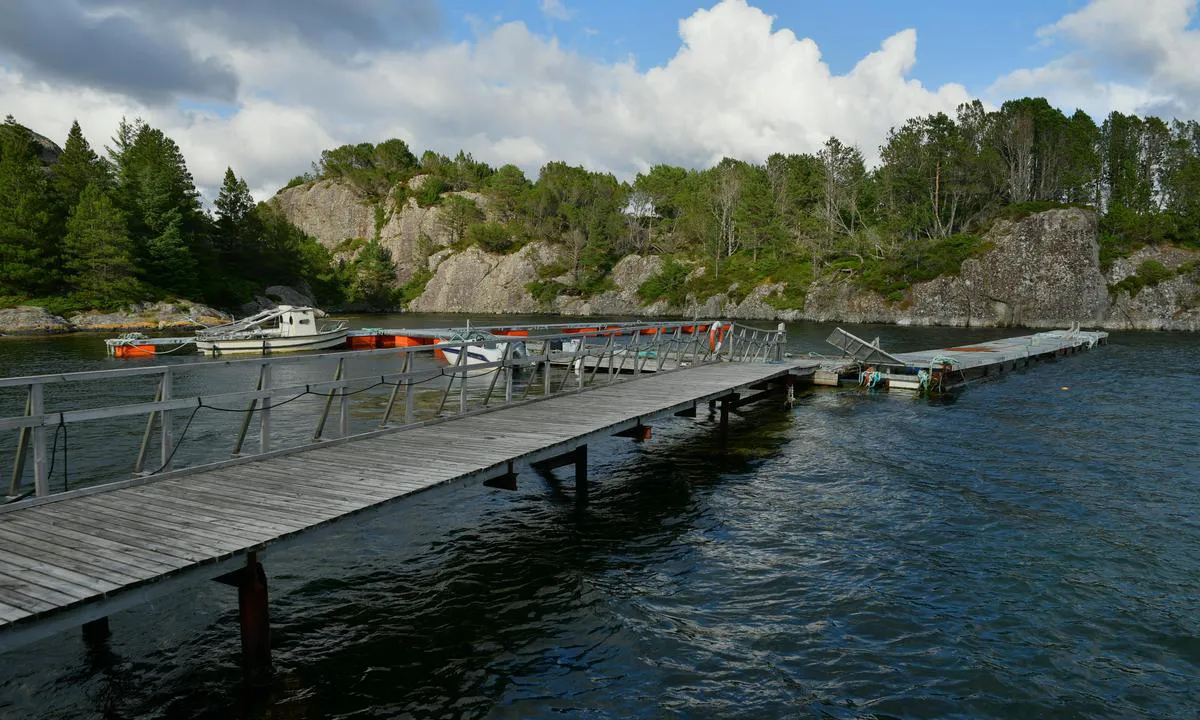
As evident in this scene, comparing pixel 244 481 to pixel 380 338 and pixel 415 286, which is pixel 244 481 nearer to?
pixel 380 338

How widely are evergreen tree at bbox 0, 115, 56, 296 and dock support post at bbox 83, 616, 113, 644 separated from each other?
8097 cm

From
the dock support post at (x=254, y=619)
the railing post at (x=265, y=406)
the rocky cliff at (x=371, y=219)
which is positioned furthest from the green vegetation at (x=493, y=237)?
the dock support post at (x=254, y=619)

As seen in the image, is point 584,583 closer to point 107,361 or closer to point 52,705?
point 52,705

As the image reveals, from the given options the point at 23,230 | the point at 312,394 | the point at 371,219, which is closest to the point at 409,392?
the point at 312,394

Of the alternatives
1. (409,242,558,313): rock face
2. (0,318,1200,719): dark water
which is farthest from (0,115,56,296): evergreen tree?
(0,318,1200,719): dark water

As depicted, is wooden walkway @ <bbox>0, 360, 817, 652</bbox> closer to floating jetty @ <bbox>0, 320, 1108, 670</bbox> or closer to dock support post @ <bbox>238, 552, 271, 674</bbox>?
floating jetty @ <bbox>0, 320, 1108, 670</bbox>

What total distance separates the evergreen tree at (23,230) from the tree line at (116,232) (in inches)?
4.1

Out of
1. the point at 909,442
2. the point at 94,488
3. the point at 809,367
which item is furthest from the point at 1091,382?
the point at 94,488

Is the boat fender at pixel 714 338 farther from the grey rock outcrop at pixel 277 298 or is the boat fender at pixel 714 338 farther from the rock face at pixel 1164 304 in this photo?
the grey rock outcrop at pixel 277 298

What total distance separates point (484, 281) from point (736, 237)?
46.3 metres

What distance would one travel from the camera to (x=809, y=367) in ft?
104

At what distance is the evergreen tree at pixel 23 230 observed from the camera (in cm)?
7119

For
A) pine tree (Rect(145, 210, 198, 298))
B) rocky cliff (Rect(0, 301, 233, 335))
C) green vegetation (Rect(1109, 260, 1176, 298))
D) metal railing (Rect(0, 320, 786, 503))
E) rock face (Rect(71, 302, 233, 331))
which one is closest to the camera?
metal railing (Rect(0, 320, 786, 503))

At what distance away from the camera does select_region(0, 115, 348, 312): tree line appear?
7250 cm
